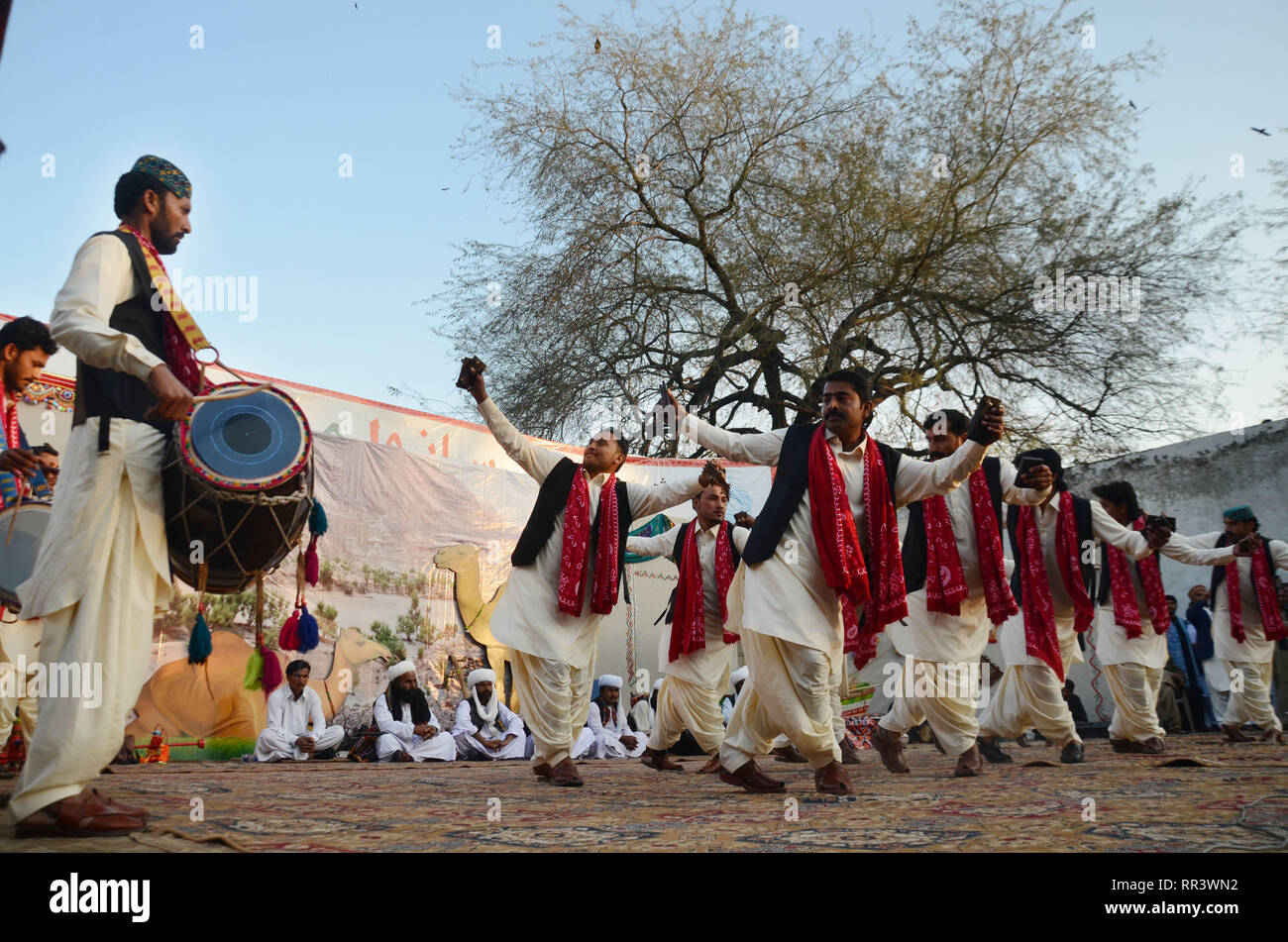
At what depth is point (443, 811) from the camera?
11.5 feet

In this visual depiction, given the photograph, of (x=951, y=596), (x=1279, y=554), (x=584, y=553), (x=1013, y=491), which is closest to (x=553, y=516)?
(x=584, y=553)

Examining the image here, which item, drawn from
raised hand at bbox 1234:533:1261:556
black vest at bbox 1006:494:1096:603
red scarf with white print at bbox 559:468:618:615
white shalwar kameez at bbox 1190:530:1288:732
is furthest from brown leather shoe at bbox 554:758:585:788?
white shalwar kameez at bbox 1190:530:1288:732

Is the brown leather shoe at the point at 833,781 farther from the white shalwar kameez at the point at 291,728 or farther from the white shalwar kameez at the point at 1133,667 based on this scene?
the white shalwar kameez at the point at 291,728

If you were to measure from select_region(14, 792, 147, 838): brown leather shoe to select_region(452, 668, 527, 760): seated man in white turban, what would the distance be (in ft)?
22.9

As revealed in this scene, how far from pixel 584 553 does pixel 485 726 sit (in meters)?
5.08

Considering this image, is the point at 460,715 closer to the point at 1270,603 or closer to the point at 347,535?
the point at 347,535

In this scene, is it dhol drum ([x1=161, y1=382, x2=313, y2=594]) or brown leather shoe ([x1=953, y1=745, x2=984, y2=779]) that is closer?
dhol drum ([x1=161, y1=382, x2=313, y2=594])

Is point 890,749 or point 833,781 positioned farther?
point 890,749

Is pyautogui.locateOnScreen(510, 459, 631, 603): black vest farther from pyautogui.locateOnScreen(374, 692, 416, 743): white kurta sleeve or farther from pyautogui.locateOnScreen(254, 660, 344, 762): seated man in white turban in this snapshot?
pyautogui.locateOnScreen(374, 692, 416, 743): white kurta sleeve

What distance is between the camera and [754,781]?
4207mm

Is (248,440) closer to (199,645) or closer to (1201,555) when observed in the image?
(199,645)

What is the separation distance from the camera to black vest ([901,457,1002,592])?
5.56m
